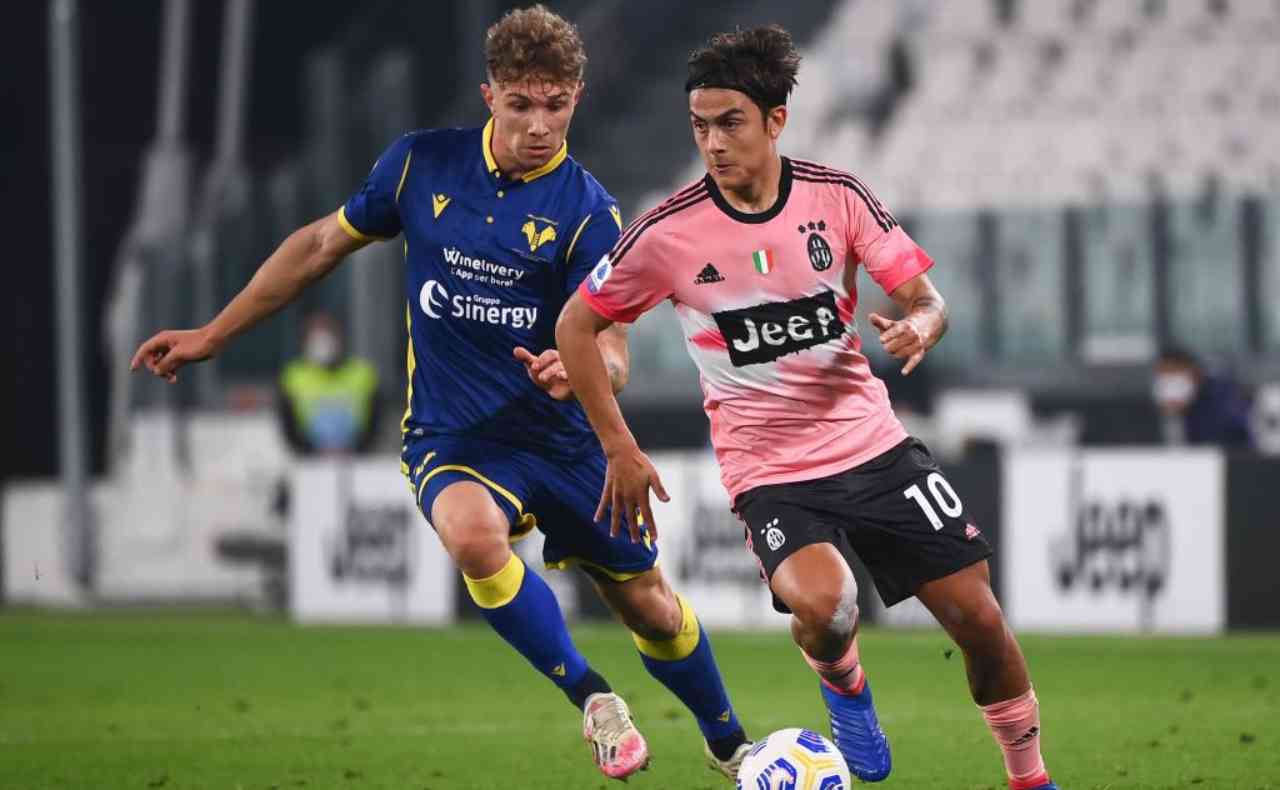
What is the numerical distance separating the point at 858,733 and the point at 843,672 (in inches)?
9.1

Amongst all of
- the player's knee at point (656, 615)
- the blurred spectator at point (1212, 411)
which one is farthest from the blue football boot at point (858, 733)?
the blurred spectator at point (1212, 411)

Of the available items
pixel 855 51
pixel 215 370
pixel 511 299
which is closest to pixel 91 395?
pixel 215 370

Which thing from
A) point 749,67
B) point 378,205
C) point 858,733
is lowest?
point 858,733

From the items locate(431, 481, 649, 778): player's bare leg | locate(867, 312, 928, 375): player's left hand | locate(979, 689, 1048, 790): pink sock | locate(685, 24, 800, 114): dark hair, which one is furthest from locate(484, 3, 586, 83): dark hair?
locate(979, 689, 1048, 790): pink sock

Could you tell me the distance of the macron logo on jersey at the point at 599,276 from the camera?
600cm

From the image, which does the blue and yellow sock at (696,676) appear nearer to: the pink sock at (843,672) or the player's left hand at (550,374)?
the pink sock at (843,672)

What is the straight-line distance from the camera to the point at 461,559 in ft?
20.9

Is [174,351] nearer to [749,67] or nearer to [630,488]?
[630,488]

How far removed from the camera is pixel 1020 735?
5.86 metres

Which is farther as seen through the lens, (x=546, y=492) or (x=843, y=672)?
(x=546, y=492)

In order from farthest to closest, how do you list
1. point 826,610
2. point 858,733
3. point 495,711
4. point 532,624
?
point 495,711 → point 858,733 → point 532,624 → point 826,610

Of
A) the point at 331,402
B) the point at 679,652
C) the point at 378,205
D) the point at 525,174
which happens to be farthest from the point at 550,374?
the point at 331,402

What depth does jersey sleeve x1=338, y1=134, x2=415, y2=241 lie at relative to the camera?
678cm

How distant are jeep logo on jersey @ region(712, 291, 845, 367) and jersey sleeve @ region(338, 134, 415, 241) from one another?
1267 millimetres
